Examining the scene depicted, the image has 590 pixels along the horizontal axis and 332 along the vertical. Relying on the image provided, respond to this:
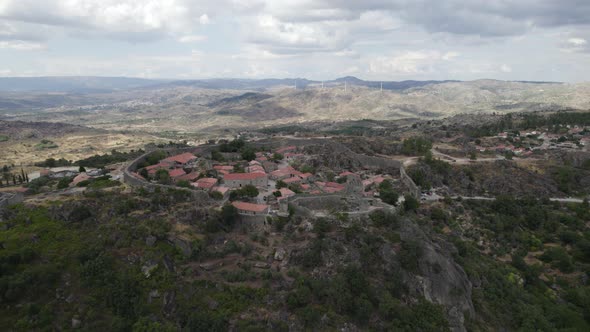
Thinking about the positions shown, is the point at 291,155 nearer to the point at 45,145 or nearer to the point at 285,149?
the point at 285,149

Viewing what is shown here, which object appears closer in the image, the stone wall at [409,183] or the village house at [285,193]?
the village house at [285,193]

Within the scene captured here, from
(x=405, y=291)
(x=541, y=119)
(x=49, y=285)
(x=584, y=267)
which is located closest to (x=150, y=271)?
(x=49, y=285)

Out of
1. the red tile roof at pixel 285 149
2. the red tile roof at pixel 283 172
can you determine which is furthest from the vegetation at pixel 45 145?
the red tile roof at pixel 283 172

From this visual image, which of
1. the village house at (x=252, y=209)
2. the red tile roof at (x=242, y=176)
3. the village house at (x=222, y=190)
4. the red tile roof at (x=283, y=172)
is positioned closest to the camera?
the village house at (x=252, y=209)

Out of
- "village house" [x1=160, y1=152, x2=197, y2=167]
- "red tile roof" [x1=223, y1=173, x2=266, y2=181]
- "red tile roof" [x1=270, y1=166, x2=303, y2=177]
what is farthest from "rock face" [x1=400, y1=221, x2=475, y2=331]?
"village house" [x1=160, y1=152, x2=197, y2=167]

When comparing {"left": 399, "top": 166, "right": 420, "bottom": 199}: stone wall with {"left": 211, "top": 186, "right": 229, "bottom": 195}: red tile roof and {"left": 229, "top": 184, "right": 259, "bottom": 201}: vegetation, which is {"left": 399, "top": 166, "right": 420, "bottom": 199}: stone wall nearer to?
{"left": 229, "top": 184, "right": 259, "bottom": 201}: vegetation

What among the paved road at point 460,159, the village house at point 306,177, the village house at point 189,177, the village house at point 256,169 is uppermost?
the village house at point 189,177

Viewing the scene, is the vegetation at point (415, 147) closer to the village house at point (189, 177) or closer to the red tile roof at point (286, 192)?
the red tile roof at point (286, 192)
